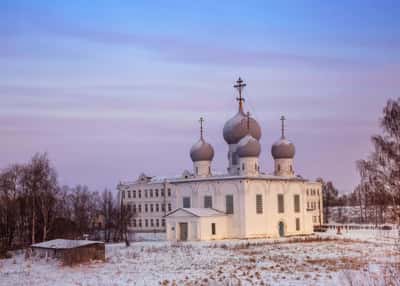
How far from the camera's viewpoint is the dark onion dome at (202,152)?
172ft

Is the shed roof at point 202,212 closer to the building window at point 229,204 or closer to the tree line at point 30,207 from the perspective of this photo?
the building window at point 229,204

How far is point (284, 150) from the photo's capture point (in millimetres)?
54781

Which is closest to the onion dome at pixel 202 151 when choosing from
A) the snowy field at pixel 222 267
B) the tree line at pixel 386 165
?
the snowy field at pixel 222 267

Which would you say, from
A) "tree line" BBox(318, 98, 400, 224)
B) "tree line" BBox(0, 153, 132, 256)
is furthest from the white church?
"tree line" BBox(318, 98, 400, 224)

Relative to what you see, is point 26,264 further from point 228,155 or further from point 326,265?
point 228,155

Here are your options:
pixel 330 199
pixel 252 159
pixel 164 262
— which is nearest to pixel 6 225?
pixel 164 262

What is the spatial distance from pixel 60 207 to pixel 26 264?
2185 cm

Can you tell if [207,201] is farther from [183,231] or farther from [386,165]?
[386,165]

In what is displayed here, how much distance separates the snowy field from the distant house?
2.01ft

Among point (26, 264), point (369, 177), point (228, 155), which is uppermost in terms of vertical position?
point (228, 155)

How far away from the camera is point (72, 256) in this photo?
2964 cm

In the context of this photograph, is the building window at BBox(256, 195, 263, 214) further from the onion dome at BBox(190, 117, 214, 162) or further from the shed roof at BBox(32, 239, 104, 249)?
the shed roof at BBox(32, 239, 104, 249)

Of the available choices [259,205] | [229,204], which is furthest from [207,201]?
[259,205]

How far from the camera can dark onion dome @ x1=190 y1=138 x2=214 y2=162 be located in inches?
2062
